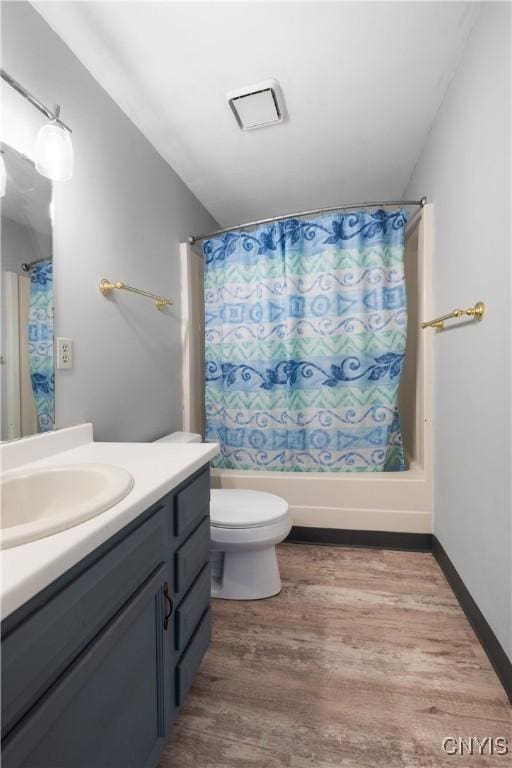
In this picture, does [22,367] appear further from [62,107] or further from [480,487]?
[480,487]

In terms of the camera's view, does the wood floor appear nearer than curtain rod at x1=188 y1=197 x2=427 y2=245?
Yes

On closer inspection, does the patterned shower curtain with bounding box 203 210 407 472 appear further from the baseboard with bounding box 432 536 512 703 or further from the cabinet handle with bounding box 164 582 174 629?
the cabinet handle with bounding box 164 582 174 629

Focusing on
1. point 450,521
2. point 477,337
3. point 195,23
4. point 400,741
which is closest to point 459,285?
point 477,337

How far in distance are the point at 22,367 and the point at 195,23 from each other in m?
1.32

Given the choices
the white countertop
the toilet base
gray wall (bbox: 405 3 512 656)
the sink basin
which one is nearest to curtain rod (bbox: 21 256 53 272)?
the white countertop

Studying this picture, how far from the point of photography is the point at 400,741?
0.99 meters

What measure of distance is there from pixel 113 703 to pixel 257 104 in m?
2.12

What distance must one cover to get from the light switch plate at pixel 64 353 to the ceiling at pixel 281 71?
109 cm

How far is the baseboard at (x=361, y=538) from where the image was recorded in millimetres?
2014

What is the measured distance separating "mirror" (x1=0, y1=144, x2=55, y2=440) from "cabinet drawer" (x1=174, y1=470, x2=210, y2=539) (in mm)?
560

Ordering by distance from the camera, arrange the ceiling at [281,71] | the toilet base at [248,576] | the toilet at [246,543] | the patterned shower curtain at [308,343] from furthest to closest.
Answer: the patterned shower curtain at [308,343], the toilet base at [248,576], the toilet at [246,543], the ceiling at [281,71]

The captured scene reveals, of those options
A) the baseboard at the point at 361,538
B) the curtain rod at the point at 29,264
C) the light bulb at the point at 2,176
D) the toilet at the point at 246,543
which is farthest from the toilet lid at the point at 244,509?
the light bulb at the point at 2,176

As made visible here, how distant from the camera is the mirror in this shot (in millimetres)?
A: 1081

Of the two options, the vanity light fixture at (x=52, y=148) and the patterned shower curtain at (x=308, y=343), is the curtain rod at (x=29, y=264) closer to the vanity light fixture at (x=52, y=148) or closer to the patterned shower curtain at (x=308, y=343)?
the vanity light fixture at (x=52, y=148)
